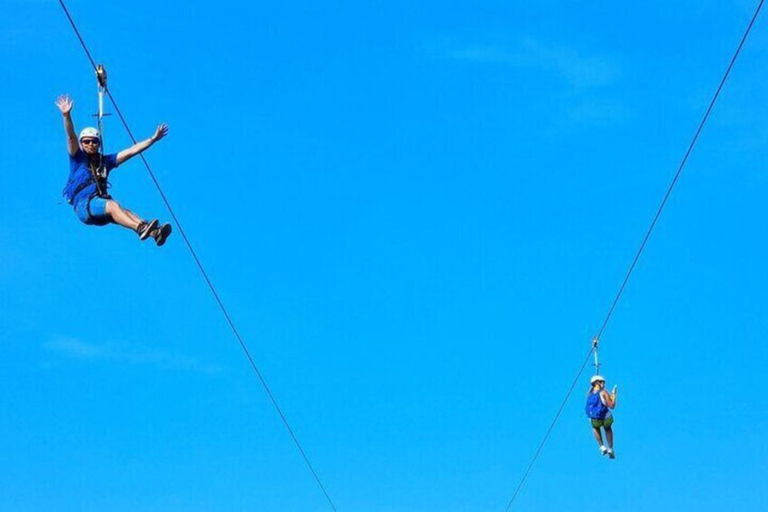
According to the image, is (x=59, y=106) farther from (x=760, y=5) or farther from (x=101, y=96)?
(x=760, y=5)

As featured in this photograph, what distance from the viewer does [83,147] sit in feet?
61.1

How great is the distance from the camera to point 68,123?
18.2 metres

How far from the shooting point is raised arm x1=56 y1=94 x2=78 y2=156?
18.0m

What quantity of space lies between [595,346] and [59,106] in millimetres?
12549

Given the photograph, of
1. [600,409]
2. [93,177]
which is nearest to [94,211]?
[93,177]

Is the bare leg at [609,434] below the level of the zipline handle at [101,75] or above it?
above

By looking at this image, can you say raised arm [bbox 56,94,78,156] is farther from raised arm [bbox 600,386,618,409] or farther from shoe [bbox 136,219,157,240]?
raised arm [bbox 600,386,618,409]

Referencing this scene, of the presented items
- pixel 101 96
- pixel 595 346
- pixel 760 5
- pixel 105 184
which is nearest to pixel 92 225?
pixel 105 184

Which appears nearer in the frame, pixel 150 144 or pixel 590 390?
pixel 150 144

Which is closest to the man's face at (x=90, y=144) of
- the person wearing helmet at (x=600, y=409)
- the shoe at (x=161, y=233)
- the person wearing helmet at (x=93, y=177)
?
the person wearing helmet at (x=93, y=177)

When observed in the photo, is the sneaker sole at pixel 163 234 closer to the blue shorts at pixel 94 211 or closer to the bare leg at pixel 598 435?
the blue shorts at pixel 94 211

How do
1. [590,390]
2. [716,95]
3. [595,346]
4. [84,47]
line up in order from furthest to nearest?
1. [590,390]
2. [595,346]
3. [716,95]
4. [84,47]

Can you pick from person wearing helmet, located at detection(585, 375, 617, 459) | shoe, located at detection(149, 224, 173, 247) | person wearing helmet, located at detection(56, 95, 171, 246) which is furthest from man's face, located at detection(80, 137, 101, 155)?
person wearing helmet, located at detection(585, 375, 617, 459)

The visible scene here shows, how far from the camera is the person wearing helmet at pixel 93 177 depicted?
18.5 meters
